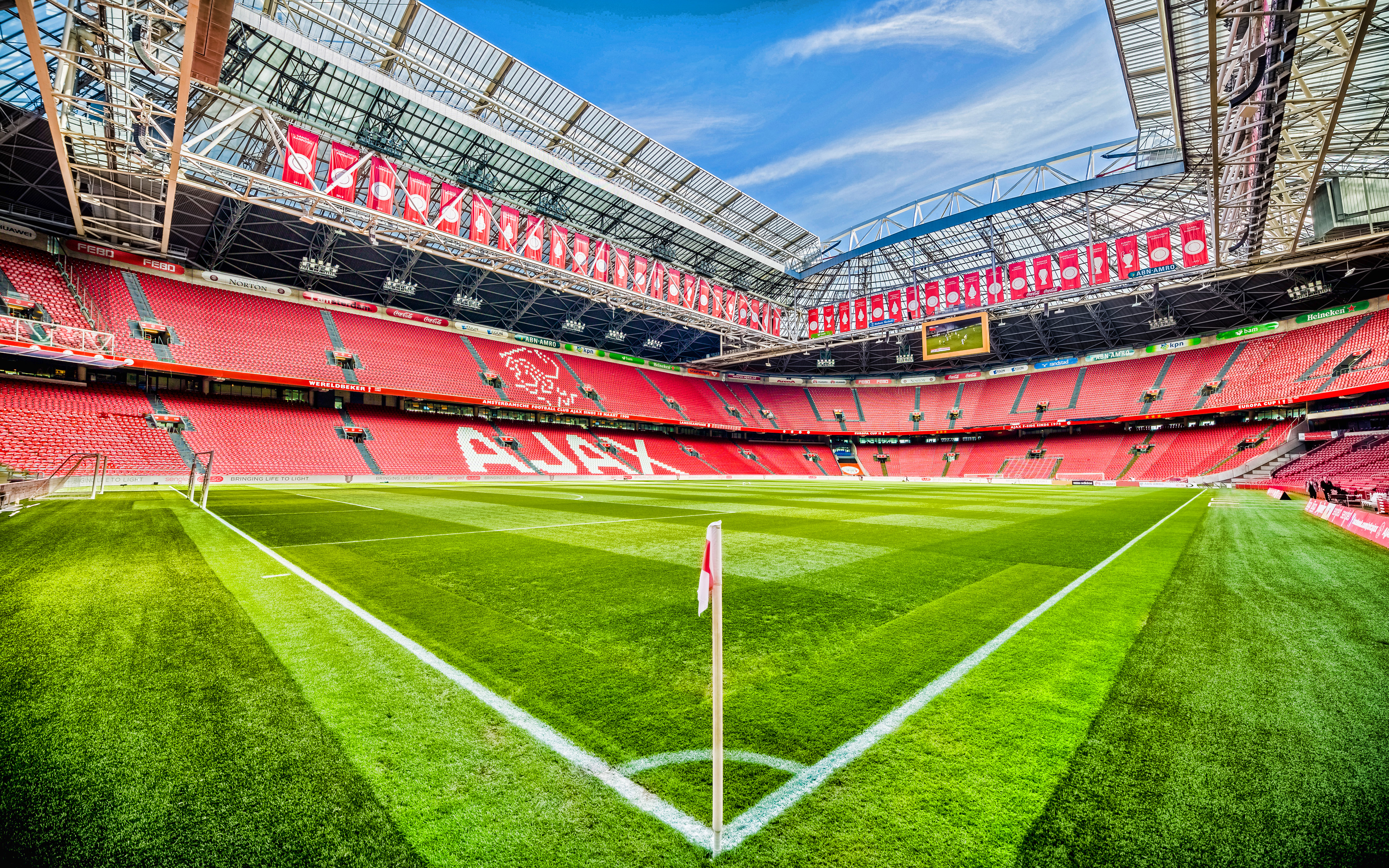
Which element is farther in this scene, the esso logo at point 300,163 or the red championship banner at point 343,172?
the red championship banner at point 343,172

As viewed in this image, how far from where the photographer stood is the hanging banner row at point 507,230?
20016 millimetres

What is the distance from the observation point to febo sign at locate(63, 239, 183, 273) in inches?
1171

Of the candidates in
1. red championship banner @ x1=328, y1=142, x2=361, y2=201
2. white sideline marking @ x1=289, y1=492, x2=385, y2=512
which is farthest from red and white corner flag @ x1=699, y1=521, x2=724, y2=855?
red championship banner @ x1=328, y1=142, x2=361, y2=201

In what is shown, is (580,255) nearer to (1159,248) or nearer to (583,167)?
(583,167)

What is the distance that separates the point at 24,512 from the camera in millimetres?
12430

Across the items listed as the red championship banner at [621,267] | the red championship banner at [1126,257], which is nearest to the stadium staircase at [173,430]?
the red championship banner at [621,267]

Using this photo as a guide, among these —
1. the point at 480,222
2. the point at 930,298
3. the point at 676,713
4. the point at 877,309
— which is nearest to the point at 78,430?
the point at 480,222

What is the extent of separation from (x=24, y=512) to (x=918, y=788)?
19.7 meters

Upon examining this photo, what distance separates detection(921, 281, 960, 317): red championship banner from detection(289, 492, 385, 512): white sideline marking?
119 feet

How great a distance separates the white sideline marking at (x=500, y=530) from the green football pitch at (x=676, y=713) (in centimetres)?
152

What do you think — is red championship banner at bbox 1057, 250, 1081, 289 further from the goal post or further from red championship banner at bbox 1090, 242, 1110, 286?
the goal post

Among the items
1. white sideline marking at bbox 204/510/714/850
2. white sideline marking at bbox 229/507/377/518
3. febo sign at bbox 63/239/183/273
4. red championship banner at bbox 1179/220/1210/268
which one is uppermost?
febo sign at bbox 63/239/183/273

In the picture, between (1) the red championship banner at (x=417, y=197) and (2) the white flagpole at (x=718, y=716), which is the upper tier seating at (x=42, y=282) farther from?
(2) the white flagpole at (x=718, y=716)

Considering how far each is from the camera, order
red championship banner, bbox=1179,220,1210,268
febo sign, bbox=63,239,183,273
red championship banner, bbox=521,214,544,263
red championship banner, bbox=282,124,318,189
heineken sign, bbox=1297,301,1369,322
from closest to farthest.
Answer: red championship banner, bbox=282,124,318,189
red championship banner, bbox=521,214,544,263
red championship banner, bbox=1179,220,1210,268
febo sign, bbox=63,239,183,273
heineken sign, bbox=1297,301,1369,322
